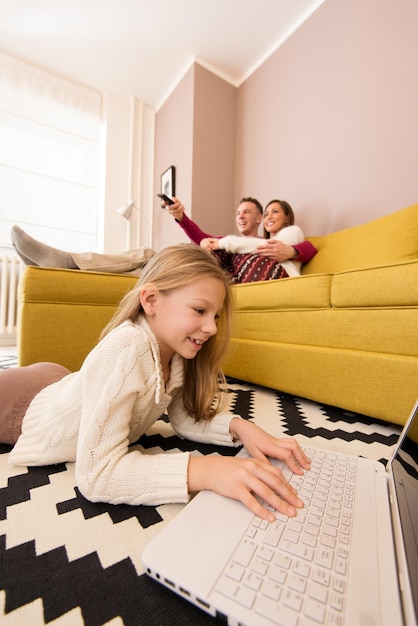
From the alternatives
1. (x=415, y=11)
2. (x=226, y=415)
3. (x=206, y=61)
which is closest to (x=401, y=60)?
(x=415, y=11)

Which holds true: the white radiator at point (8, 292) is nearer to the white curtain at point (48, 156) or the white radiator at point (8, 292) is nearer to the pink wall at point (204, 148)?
the white curtain at point (48, 156)

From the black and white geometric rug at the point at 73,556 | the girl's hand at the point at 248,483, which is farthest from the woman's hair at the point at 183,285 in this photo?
the girl's hand at the point at 248,483

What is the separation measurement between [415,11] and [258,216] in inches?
47.2

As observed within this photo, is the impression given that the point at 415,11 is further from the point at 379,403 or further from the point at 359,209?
the point at 379,403

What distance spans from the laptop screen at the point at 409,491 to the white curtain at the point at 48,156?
275 centimetres

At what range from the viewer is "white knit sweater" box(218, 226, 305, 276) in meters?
1.57

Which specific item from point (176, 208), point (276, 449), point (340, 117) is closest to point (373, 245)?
point (340, 117)

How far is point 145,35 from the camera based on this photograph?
2.17m

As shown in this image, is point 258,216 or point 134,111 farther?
point 134,111

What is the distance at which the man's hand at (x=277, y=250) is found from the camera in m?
1.52

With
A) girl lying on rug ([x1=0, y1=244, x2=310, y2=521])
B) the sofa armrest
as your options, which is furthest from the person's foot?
girl lying on rug ([x1=0, y1=244, x2=310, y2=521])

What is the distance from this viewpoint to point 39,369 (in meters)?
0.78

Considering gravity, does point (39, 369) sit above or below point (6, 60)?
below

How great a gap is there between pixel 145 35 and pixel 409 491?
9.67 ft
